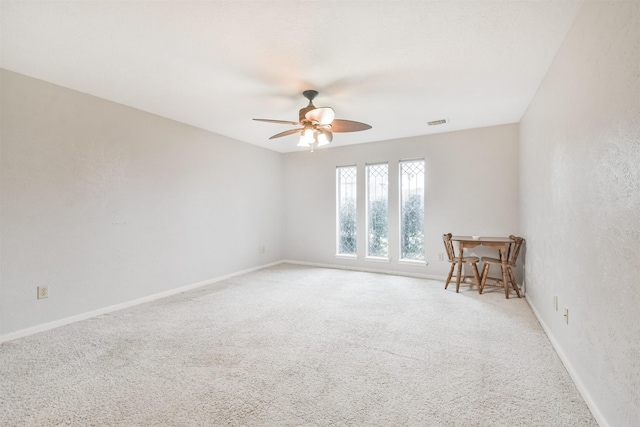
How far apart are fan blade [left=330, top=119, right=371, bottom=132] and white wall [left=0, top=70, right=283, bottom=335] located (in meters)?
2.27

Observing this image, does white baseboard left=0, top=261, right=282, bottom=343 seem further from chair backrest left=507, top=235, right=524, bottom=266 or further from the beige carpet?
chair backrest left=507, top=235, right=524, bottom=266

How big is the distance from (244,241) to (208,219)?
2.79 ft

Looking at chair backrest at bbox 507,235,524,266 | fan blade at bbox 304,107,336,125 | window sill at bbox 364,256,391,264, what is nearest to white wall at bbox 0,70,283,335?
fan blade at bbox 304,107,336,125

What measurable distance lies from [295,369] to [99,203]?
2726 mm

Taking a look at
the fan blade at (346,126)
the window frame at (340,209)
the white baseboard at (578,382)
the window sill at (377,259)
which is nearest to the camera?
the white baseboard at (578,382)

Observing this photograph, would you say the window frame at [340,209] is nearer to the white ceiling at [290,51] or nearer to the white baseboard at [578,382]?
the white ceiling at [290,51]

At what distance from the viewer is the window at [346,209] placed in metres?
5.36

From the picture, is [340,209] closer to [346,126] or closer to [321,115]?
[346,126]

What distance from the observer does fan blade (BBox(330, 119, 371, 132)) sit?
2846 mm

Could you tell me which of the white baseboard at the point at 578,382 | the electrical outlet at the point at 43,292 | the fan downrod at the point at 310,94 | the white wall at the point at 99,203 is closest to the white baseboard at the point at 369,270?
the white wall at the point at 99,203

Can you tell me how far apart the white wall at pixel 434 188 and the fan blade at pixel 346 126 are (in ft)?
5.73

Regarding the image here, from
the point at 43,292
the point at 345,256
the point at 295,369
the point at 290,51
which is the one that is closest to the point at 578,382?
the point at 295,369

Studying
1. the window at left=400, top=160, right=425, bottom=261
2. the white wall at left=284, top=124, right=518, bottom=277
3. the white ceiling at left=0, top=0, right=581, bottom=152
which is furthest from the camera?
the window at left=400, top=160, right=425, bottom=261

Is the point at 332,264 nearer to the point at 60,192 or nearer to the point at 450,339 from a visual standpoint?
the point at 450,339
